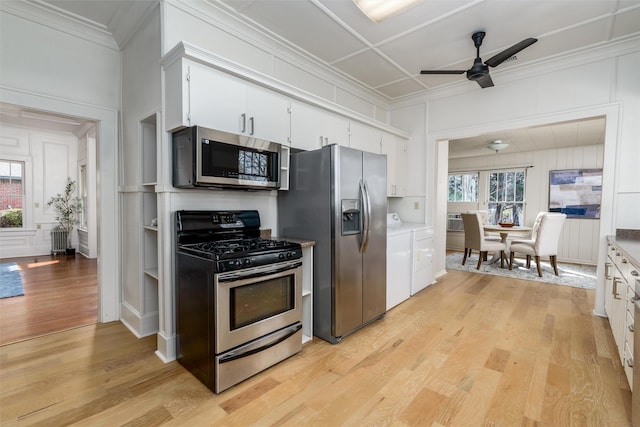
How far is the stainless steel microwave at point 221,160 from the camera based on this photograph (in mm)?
2123

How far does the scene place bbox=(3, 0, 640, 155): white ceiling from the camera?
8.35 ft

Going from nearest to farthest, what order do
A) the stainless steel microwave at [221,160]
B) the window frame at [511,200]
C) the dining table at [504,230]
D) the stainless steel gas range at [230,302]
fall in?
the stainless steel gas range at [230,302]
the stainless steel microwave at [221,160]
the dining table at [504,230]
the window frame at [511,200]

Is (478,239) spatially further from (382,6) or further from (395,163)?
(382,6)

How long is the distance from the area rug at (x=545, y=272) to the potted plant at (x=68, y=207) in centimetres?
822

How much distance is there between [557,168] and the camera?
6.55 metres

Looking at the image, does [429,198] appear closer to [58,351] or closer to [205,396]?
[205,396]

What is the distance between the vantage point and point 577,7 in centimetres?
259

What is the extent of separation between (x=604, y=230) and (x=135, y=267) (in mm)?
4871

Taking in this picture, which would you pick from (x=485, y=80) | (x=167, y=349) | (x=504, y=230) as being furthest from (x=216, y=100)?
(x=504, y=230)

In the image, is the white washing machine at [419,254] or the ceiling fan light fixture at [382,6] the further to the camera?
the white washing machine at [419,254]

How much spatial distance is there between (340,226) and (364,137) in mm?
1749

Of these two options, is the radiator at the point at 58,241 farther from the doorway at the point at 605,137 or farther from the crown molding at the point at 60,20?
the doorway at the point at 605,137

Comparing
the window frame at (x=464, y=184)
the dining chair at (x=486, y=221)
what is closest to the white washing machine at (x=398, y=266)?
the dining chair at (x=486, y=221)

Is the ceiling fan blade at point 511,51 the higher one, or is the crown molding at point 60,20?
the crown molding at point 60,20
